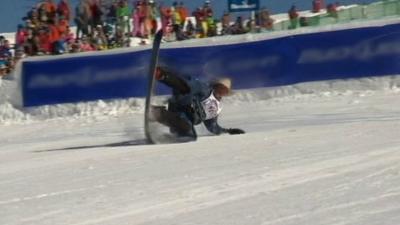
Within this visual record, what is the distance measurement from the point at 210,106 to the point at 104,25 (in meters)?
11.0

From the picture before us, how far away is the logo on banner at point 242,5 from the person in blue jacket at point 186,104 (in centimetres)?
1104

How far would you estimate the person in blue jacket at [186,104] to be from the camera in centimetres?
1318

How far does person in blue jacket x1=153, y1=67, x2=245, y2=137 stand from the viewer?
13180 millimetres

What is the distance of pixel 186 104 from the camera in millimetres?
13250

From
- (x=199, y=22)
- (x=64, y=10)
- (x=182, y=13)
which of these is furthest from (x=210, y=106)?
(x=182, y=13)

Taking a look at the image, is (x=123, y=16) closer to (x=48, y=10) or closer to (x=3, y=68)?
(x=48, y=10)

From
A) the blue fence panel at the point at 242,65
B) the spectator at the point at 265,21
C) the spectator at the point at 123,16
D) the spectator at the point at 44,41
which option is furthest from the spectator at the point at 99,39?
the spectator at the point at 265,21

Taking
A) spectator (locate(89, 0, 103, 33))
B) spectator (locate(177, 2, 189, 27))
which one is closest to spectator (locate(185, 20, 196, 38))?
spectator (locate(177, 2, 189, 27))

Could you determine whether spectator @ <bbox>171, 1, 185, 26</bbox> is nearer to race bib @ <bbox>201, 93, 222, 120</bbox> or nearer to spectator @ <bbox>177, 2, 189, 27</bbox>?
spectator @ <bbox>177, 2, 189, 27</bbox>

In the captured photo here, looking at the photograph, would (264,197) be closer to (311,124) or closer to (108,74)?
(311,124)

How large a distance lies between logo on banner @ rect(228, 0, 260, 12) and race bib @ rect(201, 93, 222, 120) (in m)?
11.1

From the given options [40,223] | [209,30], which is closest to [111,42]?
[209,30]

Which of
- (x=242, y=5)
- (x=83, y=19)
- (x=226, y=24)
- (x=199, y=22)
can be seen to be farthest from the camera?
(x=199, y=22)

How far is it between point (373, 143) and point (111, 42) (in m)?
13.0
